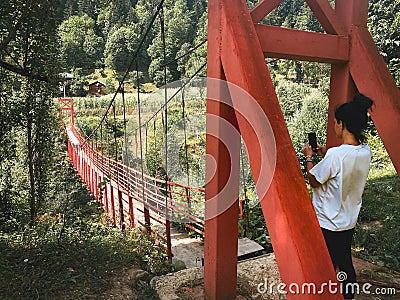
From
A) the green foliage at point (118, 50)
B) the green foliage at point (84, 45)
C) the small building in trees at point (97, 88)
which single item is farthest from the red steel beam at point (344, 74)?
the green foliage at point (84, 45)

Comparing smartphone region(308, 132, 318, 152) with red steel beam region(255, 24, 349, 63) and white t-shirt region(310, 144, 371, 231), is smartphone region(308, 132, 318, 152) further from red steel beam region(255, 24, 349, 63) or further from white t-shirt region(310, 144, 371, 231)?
red steel beam region(255, 24, 349, 63)

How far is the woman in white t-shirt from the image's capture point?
3.59 feet

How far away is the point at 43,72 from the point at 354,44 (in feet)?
12.9

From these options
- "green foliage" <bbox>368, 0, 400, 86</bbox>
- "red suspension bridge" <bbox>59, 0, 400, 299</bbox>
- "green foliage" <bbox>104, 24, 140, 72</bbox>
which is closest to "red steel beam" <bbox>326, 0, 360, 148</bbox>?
"red suspension bridge" <bbox>59, 0, 400, 299</bbox>

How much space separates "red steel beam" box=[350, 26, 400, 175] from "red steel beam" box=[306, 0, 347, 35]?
0.18 feet

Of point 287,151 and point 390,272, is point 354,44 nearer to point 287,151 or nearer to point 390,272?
point 287,151

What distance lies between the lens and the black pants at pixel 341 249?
118 centimetres

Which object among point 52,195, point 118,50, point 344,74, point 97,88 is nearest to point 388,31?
point 344,74

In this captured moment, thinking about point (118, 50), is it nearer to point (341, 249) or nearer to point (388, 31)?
point (388, 31)

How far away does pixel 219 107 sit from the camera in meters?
1.22

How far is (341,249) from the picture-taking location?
1202 millimetres

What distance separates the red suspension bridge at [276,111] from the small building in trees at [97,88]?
1356 inches

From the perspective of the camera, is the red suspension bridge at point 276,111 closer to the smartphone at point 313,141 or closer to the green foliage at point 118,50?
the smartphone at point 313,141

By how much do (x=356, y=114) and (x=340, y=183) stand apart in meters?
0.23
